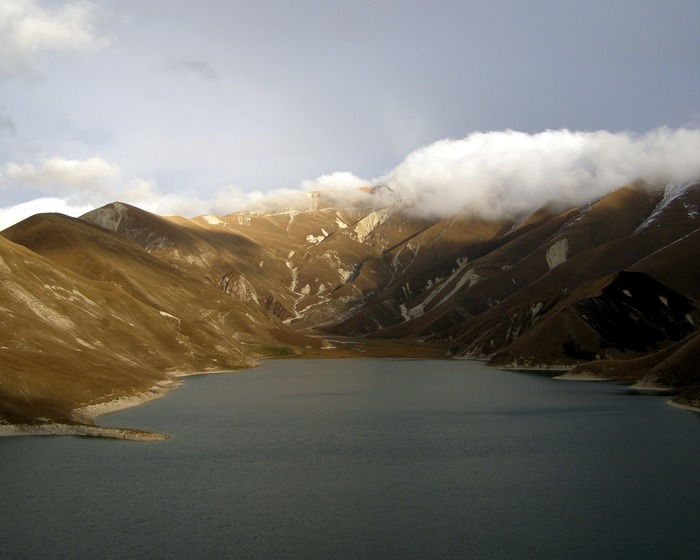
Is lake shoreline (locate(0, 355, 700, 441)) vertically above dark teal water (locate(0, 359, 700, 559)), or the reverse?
lake shoreline (locate(0, 355, 700, 441))

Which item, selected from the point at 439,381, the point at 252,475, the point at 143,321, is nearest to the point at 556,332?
the point at 439,381

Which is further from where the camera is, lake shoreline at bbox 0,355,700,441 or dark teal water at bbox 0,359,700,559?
lake shoreline at bbox 0,355,700,441

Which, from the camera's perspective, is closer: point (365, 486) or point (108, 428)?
point (365, 486)

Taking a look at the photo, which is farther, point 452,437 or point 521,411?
point 521,411

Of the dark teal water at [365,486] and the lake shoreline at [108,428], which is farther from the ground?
the lake shoreline at [108,428]

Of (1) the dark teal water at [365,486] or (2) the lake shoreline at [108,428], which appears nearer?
(1) the dark teal water at [365,486]

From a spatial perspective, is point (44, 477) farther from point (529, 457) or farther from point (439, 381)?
point (439, 381)

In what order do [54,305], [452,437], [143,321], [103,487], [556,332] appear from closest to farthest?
[103,487] → [452,437] → [54,305] → [143,321] → [556,332]

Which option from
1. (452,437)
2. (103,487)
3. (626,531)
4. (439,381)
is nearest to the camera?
(626,531)
